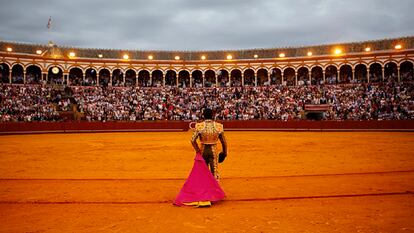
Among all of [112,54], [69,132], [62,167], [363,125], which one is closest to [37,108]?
[69,132]

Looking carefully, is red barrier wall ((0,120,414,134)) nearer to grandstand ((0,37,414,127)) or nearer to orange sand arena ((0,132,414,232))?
grandstand ((0,37,414,127))

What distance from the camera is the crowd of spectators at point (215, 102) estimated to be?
29.4m

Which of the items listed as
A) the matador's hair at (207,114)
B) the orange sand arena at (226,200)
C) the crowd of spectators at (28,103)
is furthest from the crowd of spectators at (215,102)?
the matador's hair at (207,114)

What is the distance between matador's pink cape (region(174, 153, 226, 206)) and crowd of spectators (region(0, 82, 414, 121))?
2718 cm

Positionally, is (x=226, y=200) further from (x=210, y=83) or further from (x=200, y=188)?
(x=210, y=83)

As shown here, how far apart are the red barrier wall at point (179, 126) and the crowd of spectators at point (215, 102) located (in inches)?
108

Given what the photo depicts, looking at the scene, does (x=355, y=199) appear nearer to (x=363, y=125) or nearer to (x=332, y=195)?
(x=332, y=195)

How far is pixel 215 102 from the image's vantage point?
36344 mm

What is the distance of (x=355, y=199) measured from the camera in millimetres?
4965

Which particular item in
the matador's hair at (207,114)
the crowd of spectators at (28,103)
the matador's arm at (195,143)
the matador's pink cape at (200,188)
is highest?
the crowd of spectators at (28,103)

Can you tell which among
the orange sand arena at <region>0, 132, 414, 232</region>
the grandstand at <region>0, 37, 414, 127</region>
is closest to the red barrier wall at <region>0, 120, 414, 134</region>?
the grandstand at <region>0, 37, 414, 127</region>

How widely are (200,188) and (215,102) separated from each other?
31686mm

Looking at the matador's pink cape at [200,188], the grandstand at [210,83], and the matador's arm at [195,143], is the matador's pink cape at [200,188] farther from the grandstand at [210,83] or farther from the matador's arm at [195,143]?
the grandstand at [210,83]

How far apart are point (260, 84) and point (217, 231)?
1574 inches
